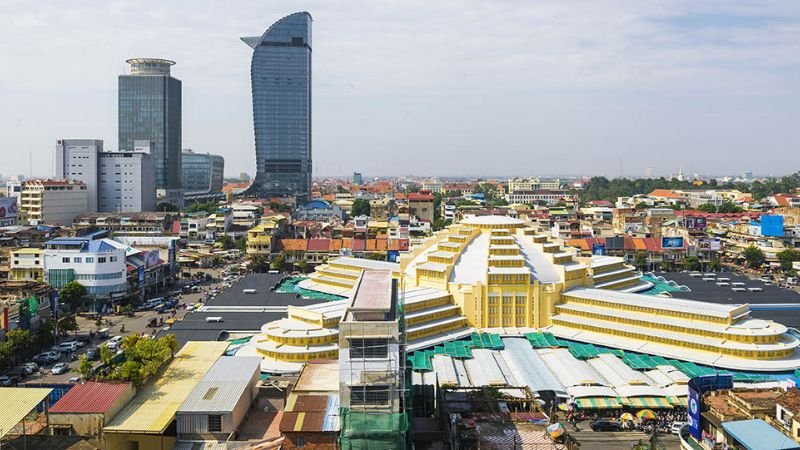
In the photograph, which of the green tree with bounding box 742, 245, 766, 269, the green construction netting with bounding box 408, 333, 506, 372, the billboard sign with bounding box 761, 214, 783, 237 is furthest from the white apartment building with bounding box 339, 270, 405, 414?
the billboard sign with bounding box 761, 214, 783, 237

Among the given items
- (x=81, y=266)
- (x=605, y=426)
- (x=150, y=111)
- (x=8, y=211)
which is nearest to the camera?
(x=605, y=426)

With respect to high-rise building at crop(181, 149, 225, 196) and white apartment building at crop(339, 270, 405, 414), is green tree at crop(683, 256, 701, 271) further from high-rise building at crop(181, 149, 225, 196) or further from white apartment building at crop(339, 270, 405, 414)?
high-rise building at crop(181, 149, 225, 196)

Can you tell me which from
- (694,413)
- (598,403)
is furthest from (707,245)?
(694,413)

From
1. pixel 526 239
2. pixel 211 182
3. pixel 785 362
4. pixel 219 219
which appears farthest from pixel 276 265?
pixel 211 182


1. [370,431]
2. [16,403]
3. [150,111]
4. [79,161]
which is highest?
[150,111]

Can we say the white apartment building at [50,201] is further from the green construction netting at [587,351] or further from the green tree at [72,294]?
the green construction netting at [587,351]

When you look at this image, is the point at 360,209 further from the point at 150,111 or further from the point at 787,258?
the point at 787,258

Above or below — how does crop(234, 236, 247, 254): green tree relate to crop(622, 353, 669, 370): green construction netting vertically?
above
